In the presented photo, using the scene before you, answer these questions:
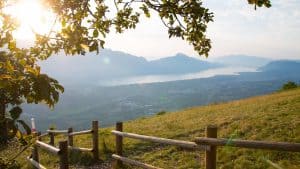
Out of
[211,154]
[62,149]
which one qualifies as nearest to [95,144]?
[62,149]

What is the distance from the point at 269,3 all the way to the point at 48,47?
9.71ft

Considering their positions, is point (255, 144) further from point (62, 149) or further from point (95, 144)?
point (95, 144)

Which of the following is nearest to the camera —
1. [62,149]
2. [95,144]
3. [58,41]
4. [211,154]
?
[58,41]

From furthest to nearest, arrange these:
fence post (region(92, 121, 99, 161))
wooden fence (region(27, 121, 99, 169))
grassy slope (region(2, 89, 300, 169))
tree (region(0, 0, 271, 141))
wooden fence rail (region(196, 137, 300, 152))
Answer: fence post (region(92, 121, 99, 161)) → grassy slope (region(2, 89, 300, 169)) → wooden fence (region(27, 121, 99, 169)) → wooden fence rail (region(196, 137, 300, 152)) → tree (region(0, 0, 271, 141))

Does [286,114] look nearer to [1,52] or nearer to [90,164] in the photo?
[90,164]

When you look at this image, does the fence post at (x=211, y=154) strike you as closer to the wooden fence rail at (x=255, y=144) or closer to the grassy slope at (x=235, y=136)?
the wooden fence rail at (x=255, y=144)

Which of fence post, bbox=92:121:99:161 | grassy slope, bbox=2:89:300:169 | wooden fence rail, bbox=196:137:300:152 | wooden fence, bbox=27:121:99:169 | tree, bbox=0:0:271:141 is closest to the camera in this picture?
tree, bbox=0:0:271:141

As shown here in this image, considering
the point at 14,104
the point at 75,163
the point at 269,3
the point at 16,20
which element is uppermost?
the point at 269,3

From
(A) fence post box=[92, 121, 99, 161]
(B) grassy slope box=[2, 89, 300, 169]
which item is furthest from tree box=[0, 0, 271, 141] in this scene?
(A) fence post box=[92, 121, 99, 161]

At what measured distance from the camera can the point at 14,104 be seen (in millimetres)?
4062

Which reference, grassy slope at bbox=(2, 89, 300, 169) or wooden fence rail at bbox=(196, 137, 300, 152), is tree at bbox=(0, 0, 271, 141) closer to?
wooden fence rail at bbox=(196, 137, 300, 152)

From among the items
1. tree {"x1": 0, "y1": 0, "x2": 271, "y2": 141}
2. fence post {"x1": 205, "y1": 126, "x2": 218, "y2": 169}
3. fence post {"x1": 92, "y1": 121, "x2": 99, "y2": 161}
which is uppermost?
tree {"x1": 0, "y1": 0, "x2": 271, "y2": 141}

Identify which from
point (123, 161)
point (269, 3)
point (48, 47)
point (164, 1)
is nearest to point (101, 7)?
point (164, 1)

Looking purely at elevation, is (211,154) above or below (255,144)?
below
